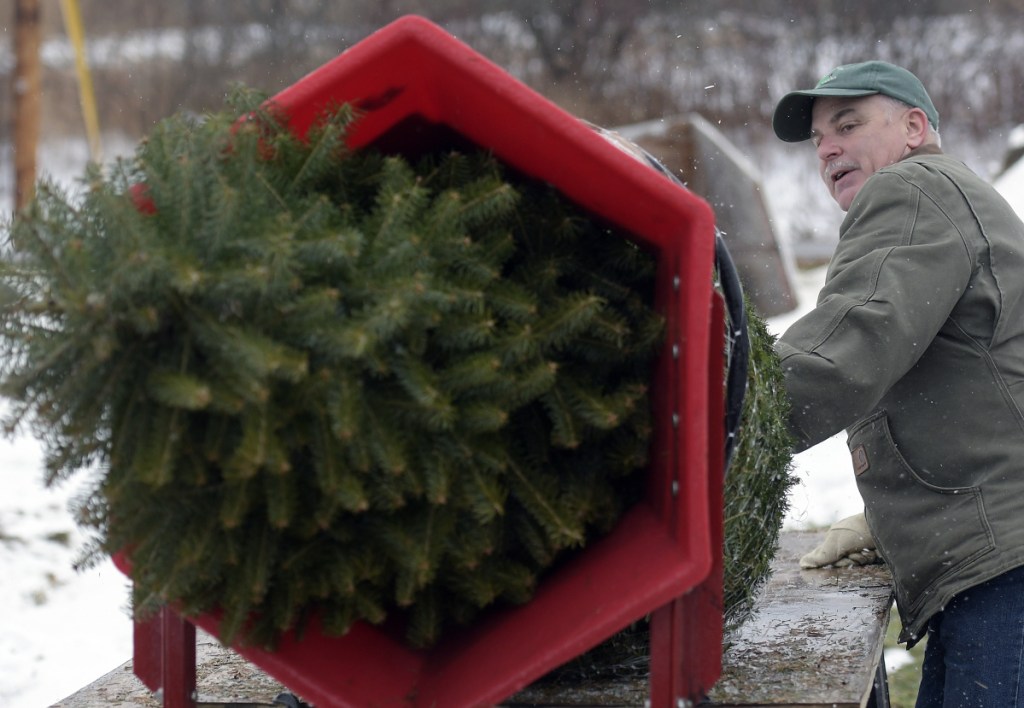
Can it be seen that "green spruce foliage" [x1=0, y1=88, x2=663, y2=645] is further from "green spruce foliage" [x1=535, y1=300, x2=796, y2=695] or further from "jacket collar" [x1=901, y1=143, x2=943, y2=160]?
"jacket collar" [x1=901, y1=143, x2=943, y2=160]

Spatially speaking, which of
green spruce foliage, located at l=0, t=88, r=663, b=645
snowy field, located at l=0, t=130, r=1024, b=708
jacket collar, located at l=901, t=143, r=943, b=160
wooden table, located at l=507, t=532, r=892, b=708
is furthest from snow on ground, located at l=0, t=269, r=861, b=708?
green spruce foliage, located at l=0, t=88, r=663, b=645

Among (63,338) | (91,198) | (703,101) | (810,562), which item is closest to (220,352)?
(63,338)

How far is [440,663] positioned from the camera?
160 cm

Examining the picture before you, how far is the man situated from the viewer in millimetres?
1888

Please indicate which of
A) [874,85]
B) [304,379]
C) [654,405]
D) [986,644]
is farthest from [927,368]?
[304,379]

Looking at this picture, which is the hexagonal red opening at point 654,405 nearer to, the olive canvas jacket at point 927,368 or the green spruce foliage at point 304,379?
the green spruce foliage at point 304,379

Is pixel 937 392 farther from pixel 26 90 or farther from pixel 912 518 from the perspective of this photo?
pixel 26 90

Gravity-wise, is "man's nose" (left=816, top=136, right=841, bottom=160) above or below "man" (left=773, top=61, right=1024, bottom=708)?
above

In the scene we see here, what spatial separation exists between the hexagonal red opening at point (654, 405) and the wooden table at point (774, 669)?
297 mm

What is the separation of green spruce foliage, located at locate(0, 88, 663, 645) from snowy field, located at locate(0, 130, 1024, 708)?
1993mm

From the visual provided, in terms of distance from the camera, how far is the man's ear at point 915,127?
7.70ft

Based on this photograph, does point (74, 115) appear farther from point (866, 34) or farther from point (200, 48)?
point (866, 34)

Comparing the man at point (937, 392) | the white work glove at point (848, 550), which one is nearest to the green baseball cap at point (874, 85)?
the man at point (937, 392)

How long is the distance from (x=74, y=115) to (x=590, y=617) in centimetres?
1515
